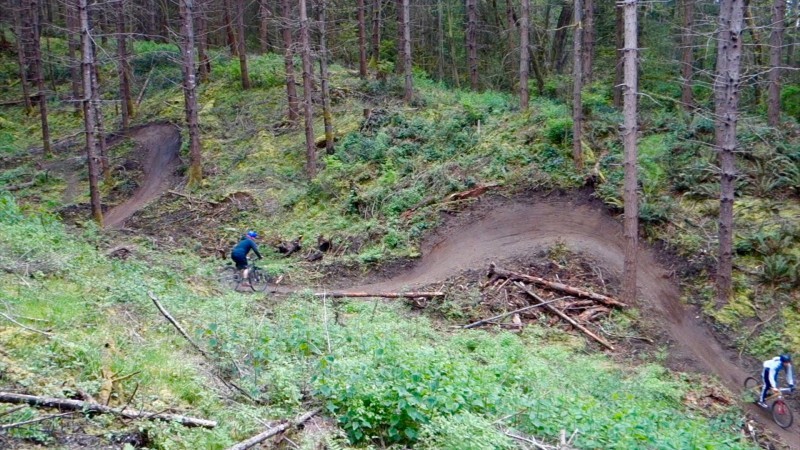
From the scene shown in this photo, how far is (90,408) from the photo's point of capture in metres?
4.80

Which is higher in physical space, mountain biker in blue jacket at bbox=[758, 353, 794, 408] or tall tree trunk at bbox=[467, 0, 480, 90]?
tall tree trunk at bbox=[467, 0, 480, 90]

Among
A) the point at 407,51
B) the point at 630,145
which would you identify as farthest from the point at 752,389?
the point at 407,51

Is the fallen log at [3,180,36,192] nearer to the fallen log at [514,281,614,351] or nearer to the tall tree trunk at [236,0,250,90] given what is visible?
the tall tree trunk at [236,0,250,90]

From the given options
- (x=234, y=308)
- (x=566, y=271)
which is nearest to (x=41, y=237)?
(x=234, y=308)

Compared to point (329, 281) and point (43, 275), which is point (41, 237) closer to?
point (43, 275)

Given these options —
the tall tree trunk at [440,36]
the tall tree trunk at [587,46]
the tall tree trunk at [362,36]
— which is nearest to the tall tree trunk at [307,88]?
the tall tree trunk at [362,36]

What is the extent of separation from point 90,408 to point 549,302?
12741 mm

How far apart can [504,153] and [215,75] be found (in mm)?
21197

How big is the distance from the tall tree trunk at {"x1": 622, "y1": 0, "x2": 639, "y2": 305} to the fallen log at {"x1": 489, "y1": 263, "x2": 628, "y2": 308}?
1.42 ft

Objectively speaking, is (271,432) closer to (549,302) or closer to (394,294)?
(394,294)

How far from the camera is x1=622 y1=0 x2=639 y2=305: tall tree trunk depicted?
1492 centimetres

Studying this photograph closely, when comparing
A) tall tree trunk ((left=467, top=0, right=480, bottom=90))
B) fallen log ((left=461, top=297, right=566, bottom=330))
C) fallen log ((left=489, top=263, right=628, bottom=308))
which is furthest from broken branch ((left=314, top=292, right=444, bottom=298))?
tall tree trunk ((left=467, top=0, right=480, bottom=90))

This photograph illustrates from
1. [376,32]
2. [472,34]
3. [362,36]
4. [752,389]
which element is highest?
[376,32]

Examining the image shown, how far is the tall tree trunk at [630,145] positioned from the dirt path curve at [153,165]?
19726mm
